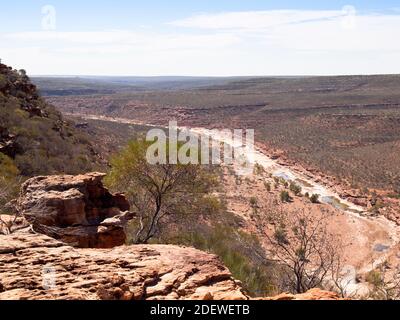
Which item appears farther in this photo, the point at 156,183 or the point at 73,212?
the point at 156,183

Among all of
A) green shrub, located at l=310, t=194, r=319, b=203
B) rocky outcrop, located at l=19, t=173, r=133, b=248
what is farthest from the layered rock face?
green shrub, located at l=310, t=194, r=319, b=203

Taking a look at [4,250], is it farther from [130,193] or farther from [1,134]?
[1,134]

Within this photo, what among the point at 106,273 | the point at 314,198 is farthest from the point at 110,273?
the point at 314,198

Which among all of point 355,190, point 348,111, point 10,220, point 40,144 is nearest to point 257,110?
point 348,111

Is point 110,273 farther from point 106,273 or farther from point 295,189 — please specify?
point 295,189

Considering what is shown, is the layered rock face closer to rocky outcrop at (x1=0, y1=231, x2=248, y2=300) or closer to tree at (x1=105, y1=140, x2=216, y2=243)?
Result: rocky outcrop at (x1=0, y1=231, x2=248, y2=300)

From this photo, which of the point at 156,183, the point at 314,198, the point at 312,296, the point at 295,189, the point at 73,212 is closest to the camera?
the point at 312,296
